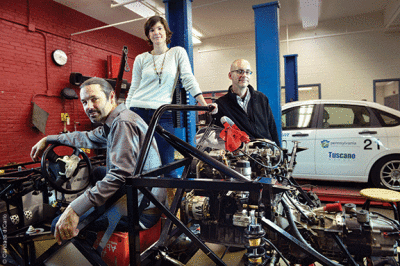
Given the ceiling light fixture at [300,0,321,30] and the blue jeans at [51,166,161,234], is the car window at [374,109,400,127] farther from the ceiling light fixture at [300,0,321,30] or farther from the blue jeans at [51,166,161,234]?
the blue jeans at [51,166,161,234]

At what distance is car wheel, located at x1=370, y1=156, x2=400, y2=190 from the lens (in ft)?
12.2

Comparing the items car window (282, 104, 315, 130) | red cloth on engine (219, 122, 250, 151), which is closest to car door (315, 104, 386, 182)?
car window (282, 104, 315, 130)

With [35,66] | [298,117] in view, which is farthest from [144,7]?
[298,117]

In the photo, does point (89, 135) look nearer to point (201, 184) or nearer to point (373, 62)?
point (201, 184)

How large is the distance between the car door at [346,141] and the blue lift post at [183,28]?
2.23m

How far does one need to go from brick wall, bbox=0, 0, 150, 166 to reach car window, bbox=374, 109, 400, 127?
641 cm

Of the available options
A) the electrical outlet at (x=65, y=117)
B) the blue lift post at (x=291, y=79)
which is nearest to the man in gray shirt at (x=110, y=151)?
the electrical outlet at (x=65, y=117)

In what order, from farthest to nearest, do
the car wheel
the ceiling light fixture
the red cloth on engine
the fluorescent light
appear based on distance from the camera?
1. the fluorescent light
2. the ceiling light fixture
3. the car wheel
4. the red cloth on engine

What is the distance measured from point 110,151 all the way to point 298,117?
355 centimetres

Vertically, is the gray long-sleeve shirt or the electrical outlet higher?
the electrical outlet

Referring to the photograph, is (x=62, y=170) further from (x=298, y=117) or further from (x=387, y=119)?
(x=387, y=119)

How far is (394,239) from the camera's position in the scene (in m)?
1.53

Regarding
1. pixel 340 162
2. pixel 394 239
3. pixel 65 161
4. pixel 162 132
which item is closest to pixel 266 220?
pixel 162 132

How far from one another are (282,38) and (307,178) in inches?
244
